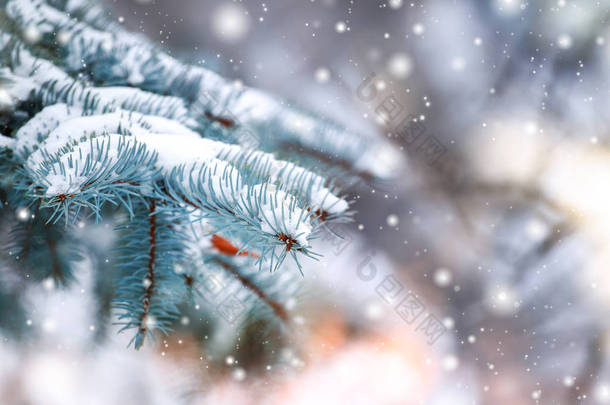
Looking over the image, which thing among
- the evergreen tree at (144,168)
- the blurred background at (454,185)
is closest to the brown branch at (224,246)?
the evergreen tree at (144,168)

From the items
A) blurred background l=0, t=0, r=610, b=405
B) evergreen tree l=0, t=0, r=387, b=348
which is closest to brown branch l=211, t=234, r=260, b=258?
evergreen tree l=0, t=0, r=387, b=348

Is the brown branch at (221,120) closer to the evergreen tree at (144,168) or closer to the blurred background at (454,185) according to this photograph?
the evergreen tree at (144,168)

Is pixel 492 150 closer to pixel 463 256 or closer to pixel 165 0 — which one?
pixel 463 256

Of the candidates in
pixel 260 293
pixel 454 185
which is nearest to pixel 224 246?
pixel 260 293

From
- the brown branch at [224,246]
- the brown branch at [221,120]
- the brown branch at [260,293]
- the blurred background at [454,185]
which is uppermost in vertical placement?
the blurred background at [454,185]

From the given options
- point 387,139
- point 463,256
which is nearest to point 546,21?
point 387,139

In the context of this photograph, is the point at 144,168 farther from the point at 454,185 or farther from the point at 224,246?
the point at 454,185

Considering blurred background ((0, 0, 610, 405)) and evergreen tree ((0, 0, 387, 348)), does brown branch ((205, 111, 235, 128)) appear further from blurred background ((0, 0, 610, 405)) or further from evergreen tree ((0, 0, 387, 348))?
blurred background ((0, 0, 610, 405))

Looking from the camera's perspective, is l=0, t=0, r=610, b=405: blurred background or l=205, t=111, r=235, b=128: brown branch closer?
l=205, t=111, r=235, b=128: brown branch
